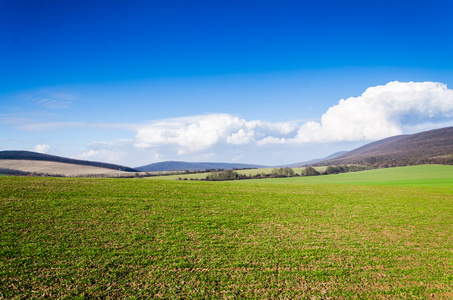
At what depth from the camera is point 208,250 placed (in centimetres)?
1261

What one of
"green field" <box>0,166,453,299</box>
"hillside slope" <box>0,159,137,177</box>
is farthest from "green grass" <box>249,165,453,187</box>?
"hillside slope" <box>0,159,137,177</box>

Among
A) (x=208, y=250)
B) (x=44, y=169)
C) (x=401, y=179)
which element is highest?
(x=44, y=169)

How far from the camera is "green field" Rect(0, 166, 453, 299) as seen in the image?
9.31 m

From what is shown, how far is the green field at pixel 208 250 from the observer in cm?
931

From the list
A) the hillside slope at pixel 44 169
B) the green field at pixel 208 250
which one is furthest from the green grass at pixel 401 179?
the hillside slope at pixel 44 169

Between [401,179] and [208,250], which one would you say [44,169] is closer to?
[208,250]

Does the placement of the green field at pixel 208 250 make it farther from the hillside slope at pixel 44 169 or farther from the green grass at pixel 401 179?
the hillside slope at pixel 44 169

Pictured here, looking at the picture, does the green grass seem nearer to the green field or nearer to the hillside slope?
the green field

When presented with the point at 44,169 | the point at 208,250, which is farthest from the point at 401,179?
the point at 44,169

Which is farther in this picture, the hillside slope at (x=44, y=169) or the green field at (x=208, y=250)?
the hillside slope at (x=44, y=169)

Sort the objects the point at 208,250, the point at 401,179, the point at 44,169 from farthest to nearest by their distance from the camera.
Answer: the point at 44,169 → the point at 401,179 → the point at 208,250

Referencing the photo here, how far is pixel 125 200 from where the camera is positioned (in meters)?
21.5

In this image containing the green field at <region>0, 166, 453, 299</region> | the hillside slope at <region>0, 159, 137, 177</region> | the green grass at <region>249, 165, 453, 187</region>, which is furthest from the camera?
the hillside slope at <region>0, 159, 137, 177</region>

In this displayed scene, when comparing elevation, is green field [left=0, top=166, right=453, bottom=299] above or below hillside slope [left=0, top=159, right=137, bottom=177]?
below
